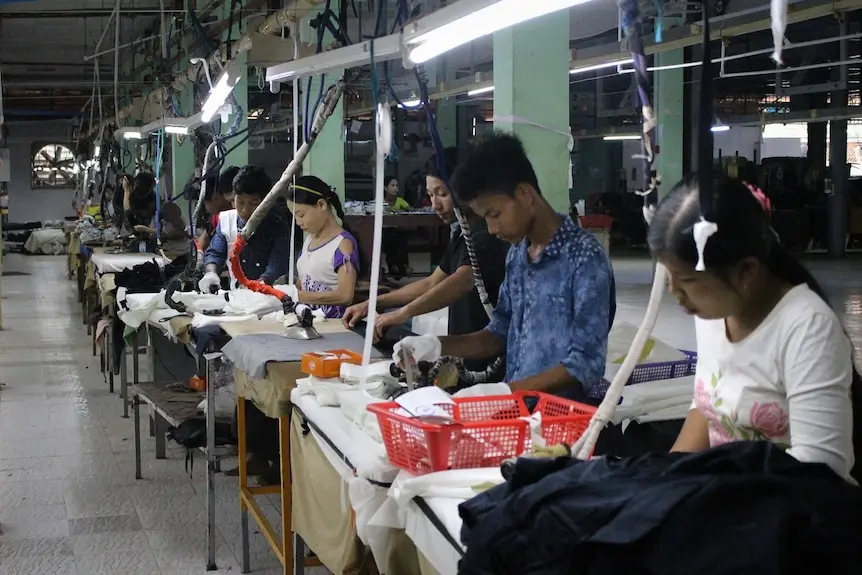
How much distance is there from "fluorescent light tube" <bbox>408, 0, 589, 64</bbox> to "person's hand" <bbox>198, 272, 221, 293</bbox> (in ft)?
8.36

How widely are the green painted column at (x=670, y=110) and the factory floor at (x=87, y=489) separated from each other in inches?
136

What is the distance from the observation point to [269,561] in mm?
4004

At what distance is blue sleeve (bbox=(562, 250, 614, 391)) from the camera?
2531 mm

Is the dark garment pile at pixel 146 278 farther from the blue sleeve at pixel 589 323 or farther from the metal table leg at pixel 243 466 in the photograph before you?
the blue sleeve at pixel 589 323

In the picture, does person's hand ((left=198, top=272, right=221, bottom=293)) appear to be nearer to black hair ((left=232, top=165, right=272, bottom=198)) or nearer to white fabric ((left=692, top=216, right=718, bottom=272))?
black hair ((left=232, top=165, right=272, bottom=198))

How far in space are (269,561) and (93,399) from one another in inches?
137

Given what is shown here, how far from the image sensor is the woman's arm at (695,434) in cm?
185

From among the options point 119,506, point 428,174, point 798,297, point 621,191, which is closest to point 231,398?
point 119,506

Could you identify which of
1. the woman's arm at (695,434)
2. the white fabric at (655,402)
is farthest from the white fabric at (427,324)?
the woman's arm at (695,434)

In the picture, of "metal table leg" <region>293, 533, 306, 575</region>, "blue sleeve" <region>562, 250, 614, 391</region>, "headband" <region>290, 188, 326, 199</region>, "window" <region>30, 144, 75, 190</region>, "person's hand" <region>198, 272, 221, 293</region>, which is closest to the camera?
"blue sleeve" <region>562, 250, 614, 391</region>

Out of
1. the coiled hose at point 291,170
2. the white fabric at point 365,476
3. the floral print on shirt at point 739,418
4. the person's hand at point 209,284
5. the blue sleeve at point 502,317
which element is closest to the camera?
the floral print on shirt at point 739,418

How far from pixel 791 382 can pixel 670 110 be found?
419 inches

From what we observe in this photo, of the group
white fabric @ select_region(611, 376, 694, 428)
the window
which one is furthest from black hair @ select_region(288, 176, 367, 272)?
the window

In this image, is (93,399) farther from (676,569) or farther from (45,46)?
(45,46)
